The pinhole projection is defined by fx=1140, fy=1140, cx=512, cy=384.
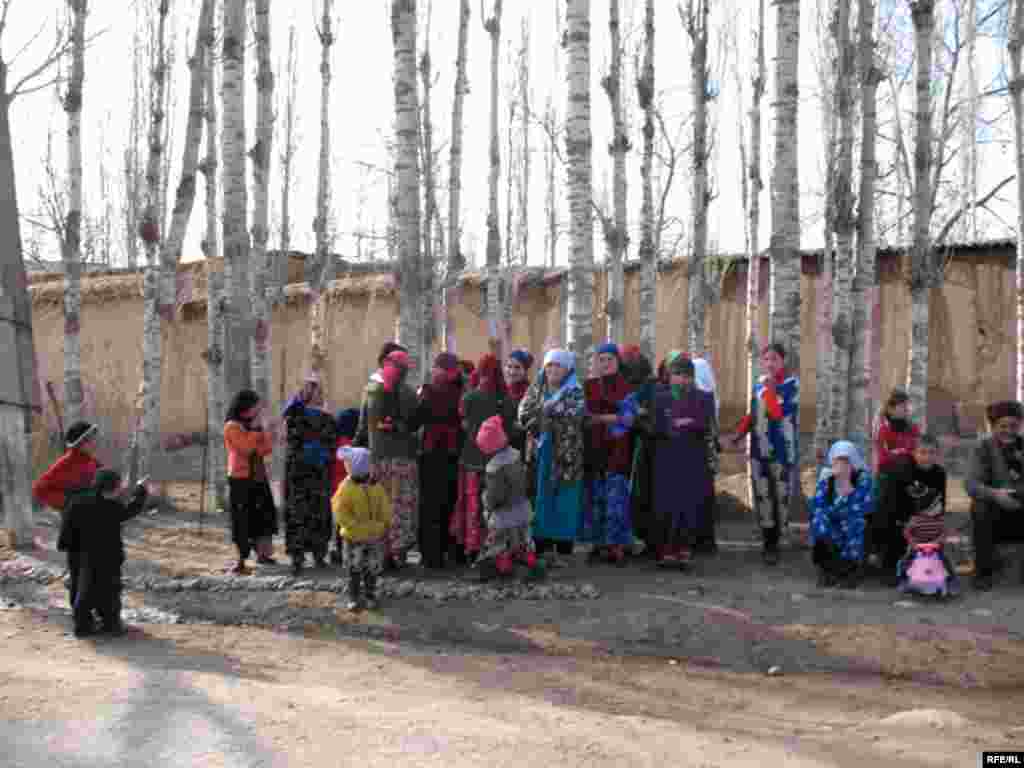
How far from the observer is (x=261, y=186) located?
561 inches

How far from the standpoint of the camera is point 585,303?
32.3ft

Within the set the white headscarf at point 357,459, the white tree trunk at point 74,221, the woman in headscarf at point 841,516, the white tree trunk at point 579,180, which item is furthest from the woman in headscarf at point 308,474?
the white tree trunk at point 74,221

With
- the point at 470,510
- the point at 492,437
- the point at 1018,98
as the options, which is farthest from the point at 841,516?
the point at 1018,98

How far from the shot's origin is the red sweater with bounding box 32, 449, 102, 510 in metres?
8.09

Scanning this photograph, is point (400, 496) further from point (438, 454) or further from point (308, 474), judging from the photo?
point (308, 474)

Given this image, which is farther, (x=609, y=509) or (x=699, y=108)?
(x=699, y=108)

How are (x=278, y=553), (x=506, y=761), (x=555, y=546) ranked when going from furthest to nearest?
(x=278, y=553), (x=555, y=546), (x=506, y=761)

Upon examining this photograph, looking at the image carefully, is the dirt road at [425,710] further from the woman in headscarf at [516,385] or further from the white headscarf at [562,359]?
the white headscarf at [562,359]

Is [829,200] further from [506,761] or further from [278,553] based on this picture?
[506,761]

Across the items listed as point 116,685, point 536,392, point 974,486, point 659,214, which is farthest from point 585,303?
point 659,214

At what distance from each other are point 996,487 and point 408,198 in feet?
17.2

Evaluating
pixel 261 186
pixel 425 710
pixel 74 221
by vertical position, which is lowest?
pixel 425 710

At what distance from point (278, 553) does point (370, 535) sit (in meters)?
2.30

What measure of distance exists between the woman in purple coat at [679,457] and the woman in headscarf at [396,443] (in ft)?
5.86
